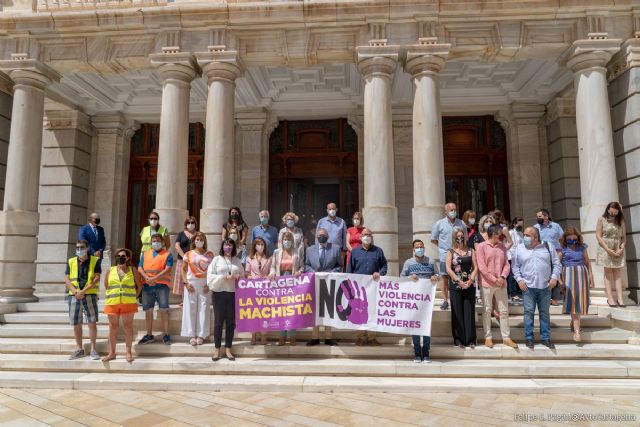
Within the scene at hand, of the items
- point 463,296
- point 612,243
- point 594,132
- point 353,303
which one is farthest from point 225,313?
point 594,132

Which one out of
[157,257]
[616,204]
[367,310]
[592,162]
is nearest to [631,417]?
[367,310]

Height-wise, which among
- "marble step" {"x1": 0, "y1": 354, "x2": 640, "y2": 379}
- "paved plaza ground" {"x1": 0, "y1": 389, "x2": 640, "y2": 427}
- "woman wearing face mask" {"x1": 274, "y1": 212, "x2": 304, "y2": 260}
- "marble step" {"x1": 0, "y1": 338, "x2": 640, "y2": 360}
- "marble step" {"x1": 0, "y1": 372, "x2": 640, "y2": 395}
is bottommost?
"paved plaza ground" {"x1": 0, "y1": 389, "x2": 640, "y2": 427}

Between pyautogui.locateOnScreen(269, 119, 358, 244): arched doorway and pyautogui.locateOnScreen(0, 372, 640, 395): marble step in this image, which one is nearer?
pyautogui.locateOnScreen(0, 372, 640, 395): marble step

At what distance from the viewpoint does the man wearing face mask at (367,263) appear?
293 inches

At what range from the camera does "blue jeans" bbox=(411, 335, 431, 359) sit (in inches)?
268

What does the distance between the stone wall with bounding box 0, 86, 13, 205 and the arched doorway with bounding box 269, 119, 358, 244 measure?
7849 mm

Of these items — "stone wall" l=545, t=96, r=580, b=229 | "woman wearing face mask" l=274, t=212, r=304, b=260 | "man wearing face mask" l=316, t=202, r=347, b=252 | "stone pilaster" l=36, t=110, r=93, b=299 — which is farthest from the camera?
"stone pilaster" l=36, t=110, r=93, b=299

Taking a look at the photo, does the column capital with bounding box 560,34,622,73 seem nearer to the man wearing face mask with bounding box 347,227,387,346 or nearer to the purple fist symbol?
the man wearing face mask with bounding box 347,227,387,346

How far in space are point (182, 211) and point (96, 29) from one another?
5.14 m

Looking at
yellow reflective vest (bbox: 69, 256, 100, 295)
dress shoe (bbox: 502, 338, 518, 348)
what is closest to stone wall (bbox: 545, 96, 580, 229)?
dress shoe (bbox: 502, 338, 518, 348)

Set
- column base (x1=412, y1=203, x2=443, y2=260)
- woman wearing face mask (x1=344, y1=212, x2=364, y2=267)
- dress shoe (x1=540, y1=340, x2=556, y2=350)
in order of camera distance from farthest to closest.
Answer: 1. column base (x1=412, y1=203, x2=443, y2=260)
2. woman wearing face mask (x1=344, y1=212, x2=364, y2=267)
3. dress shoe (x1=540, y1=340, x2=556, y2=350)

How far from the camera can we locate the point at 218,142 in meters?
10.0

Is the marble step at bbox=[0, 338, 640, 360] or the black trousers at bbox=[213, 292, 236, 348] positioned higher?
the black trousers at bbox=[213, 292, 236, 348]

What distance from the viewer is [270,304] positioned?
7.27 meters
